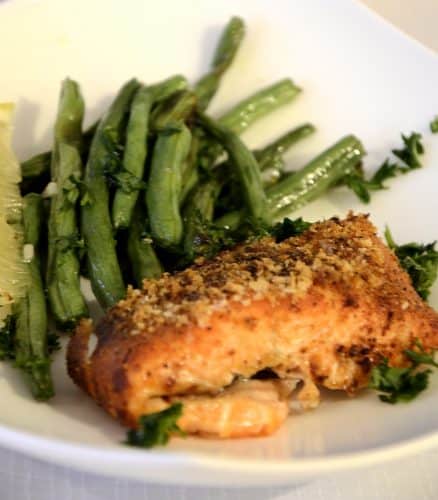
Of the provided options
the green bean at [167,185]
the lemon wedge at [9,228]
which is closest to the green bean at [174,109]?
the green bean at [167,185]

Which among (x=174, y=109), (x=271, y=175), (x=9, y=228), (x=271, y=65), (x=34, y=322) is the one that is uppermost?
(x=271, y=65)

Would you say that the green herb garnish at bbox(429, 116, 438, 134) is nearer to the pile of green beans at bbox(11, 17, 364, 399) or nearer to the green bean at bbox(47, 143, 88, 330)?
the pile of green beans at bbox(11, 17, 364, 399)

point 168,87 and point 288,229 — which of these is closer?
point 288,229

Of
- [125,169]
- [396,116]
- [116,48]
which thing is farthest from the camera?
[116,48]

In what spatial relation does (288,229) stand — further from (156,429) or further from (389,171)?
(156,429)

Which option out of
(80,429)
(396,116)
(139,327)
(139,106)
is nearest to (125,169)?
(139,106)

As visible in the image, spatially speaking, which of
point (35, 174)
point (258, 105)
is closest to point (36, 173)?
point (35, 174)

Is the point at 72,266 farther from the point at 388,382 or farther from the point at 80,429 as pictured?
the point at 388,382
